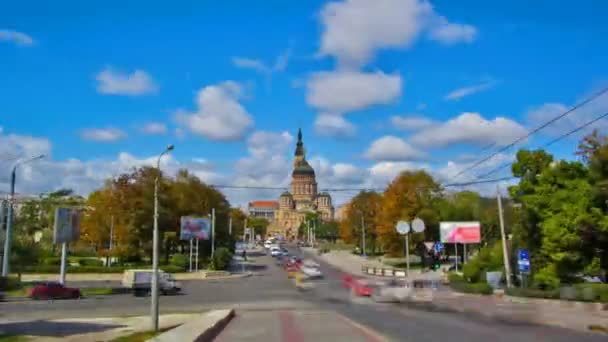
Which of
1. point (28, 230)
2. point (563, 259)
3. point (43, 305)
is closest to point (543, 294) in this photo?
point (563, 259)

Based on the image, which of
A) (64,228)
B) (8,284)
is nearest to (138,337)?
(8,284)

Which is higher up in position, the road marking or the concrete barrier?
the concrete barrier

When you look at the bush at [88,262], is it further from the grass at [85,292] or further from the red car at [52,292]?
the red car at [52,292]

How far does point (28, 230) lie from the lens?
83500 mm

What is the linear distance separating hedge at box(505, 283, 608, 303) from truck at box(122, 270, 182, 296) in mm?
24501

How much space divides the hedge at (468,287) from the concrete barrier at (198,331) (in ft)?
63.7

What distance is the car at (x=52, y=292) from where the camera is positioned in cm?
3916

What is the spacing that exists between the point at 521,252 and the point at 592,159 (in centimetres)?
636

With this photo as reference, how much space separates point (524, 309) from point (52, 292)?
2981cm

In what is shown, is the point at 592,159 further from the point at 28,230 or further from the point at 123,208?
the point at 28,230

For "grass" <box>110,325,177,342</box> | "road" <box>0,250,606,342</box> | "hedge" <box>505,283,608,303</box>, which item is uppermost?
"hedge" <box>505,283,608,303</box>

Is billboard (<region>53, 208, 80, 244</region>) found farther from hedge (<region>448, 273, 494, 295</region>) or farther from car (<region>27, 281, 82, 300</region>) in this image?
hedge (<region>448, 273, 494, 295</region>)

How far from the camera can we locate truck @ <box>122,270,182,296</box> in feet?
137

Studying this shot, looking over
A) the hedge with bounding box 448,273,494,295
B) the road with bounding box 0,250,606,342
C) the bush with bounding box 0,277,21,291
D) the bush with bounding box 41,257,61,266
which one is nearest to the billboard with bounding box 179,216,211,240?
the bush with bounding box 41,257,61,266
